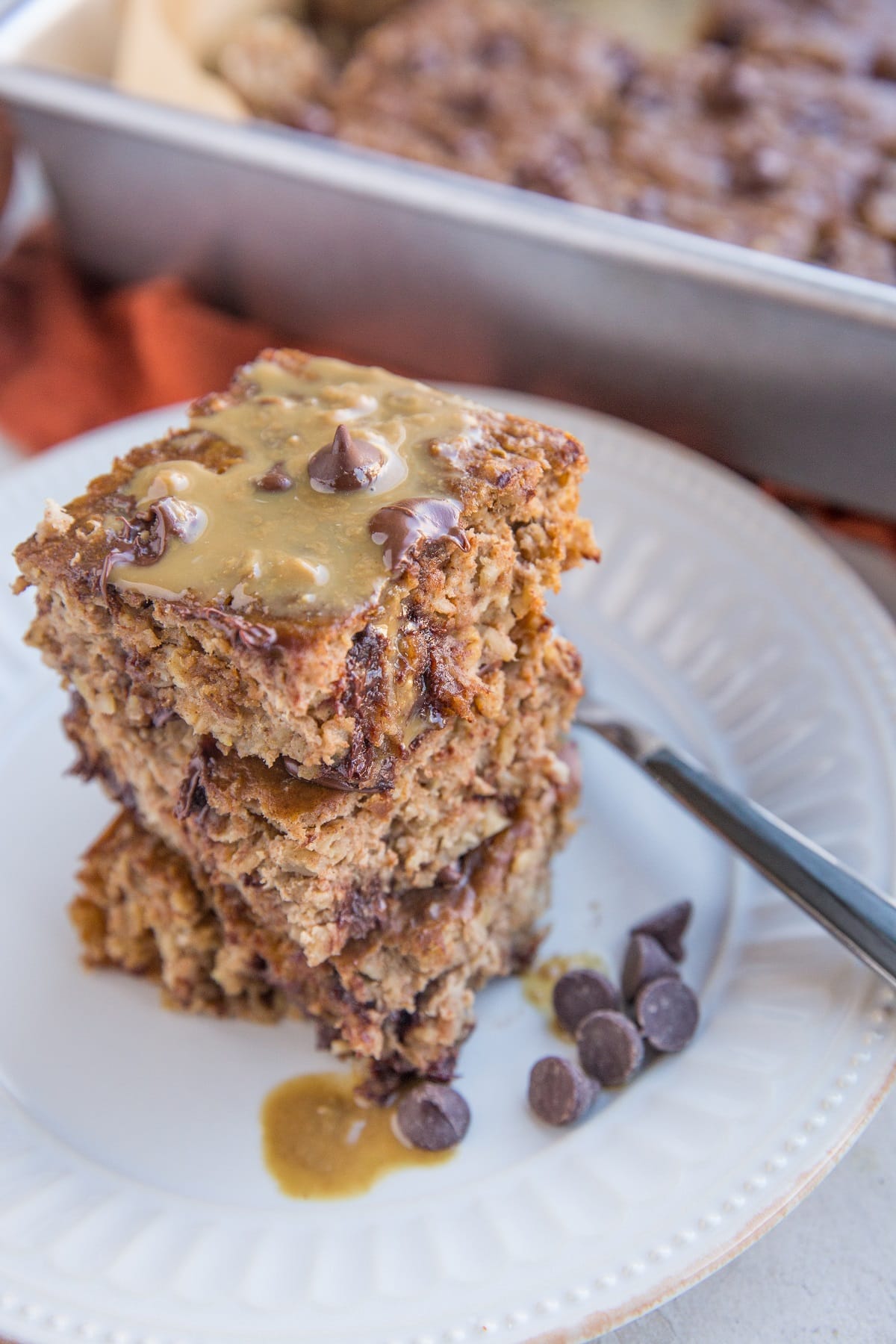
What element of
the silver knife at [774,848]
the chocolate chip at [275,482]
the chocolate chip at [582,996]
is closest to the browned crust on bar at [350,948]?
the chocolate chip at [582,996]

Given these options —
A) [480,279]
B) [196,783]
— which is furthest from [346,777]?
[480,279]

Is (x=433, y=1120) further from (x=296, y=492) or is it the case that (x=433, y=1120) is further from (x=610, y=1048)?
(x=296, y=492)

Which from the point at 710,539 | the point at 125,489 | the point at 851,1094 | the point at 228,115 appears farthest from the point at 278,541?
the point at 228,115

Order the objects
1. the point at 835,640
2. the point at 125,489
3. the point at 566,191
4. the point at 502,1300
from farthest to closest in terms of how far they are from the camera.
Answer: the point at 566,191
the point at 835,640
the point at 125,489
the point at 502,1300

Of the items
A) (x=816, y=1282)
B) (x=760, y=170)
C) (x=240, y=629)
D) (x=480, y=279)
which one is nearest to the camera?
(x=240, y=629)

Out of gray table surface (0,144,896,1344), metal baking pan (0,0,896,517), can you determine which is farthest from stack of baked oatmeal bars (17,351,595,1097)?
metal baking pan (0,0,896,517)

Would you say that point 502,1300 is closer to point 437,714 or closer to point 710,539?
point 437,714
